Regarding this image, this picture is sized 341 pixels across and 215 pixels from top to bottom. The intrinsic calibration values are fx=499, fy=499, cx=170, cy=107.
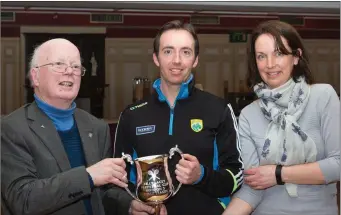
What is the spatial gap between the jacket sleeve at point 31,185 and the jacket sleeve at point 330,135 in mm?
863

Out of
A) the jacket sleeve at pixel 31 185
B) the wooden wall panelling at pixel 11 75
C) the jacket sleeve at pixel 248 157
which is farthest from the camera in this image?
the wooden wall panelling at pixel 11 75

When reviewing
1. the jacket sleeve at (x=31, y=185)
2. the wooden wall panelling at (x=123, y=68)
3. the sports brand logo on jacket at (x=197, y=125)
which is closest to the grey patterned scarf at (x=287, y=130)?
the sports brand logo on jacket at (x=197, y=125)

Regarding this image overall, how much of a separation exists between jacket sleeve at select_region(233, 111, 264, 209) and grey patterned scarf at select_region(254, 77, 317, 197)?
0.13ft

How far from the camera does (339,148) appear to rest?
71.8 inches

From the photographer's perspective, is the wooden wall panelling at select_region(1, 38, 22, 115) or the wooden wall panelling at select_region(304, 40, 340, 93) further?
→ the wooden wall panelling at select_region(304, 40, 340, 93)

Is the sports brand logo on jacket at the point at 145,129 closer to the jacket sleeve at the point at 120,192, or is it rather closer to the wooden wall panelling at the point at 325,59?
the jacket sleeve at the point at 120,192

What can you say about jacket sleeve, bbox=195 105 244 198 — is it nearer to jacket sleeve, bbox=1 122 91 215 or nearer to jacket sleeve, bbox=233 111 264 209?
jacket sleeve, bbox=233 111 264 209

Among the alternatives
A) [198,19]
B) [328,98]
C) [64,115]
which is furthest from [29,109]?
[198,19]

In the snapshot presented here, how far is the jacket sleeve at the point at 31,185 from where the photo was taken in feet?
5.55

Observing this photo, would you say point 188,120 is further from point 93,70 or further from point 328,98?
point 93,70

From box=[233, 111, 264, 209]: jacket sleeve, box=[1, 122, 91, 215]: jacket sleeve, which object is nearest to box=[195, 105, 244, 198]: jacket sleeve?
Result: box=[233, 111, 264, 209]: jacket sleeve

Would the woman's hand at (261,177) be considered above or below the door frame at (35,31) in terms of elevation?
below

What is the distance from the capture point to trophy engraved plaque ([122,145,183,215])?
5.68 ft

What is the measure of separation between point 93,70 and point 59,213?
8.93 meters
